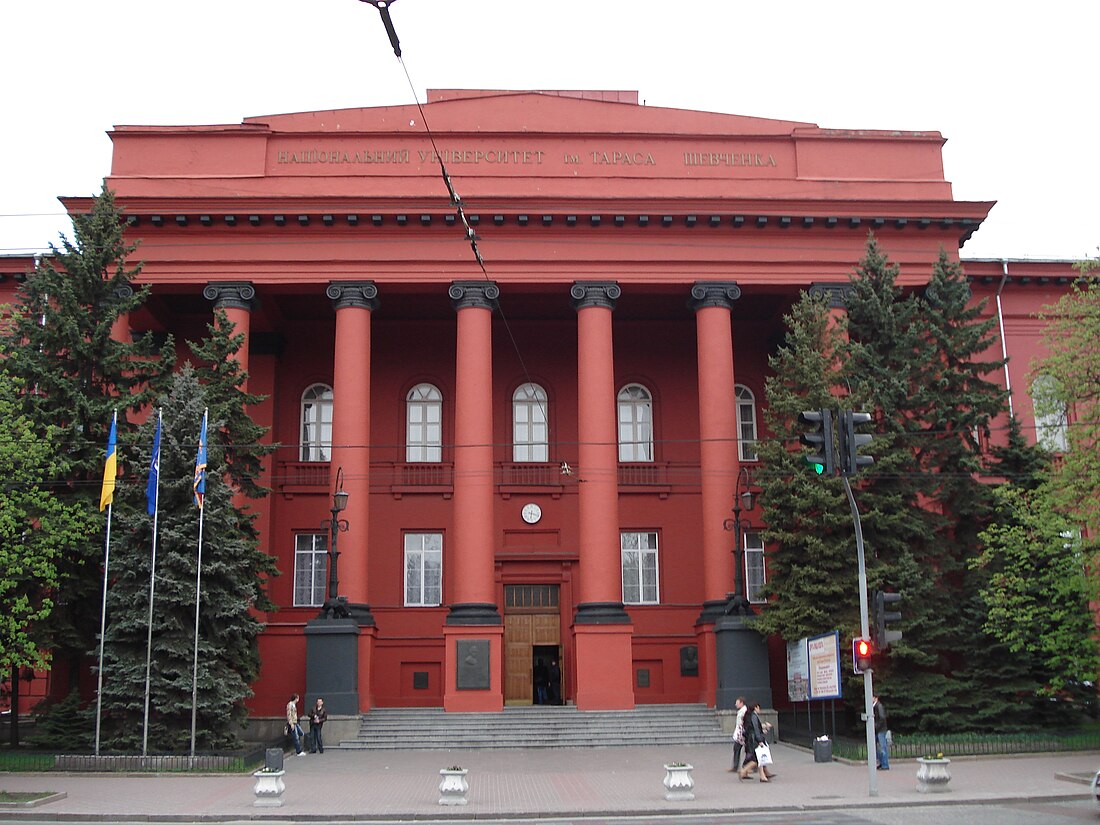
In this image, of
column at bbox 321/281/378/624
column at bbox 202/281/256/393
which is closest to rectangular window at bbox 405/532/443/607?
column at bbox 321/281/378/624

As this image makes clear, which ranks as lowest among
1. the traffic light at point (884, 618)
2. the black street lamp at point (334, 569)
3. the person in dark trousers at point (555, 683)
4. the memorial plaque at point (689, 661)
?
the person in dark trousers at point (555, 683)

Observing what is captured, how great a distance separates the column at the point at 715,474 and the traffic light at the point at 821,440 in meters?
11.8

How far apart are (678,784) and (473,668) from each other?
10.7 metres

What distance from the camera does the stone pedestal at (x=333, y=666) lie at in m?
27.3

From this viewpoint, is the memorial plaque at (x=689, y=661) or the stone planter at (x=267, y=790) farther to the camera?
the memorial plaque at (x=689, y=661)

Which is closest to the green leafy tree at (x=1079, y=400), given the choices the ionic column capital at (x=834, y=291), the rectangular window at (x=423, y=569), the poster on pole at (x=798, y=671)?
the poster on pole at (x=798, y=671)

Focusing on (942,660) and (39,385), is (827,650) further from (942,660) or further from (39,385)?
(39,385)

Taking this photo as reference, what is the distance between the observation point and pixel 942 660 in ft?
86.1

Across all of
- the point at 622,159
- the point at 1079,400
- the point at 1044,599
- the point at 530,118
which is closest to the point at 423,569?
the point at 622,159

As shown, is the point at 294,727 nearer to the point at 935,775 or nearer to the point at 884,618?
the point at 884,618

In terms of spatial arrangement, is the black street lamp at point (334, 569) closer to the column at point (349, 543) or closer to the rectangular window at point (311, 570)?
the column at point (349, 543)

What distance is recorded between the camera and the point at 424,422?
3509cm

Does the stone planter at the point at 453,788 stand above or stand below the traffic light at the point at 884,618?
below

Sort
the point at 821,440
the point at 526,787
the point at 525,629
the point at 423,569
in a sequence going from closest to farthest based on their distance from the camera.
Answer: the point at 821,440 < the point at 526,787 < the point at 525,629 < the point at 423,569
